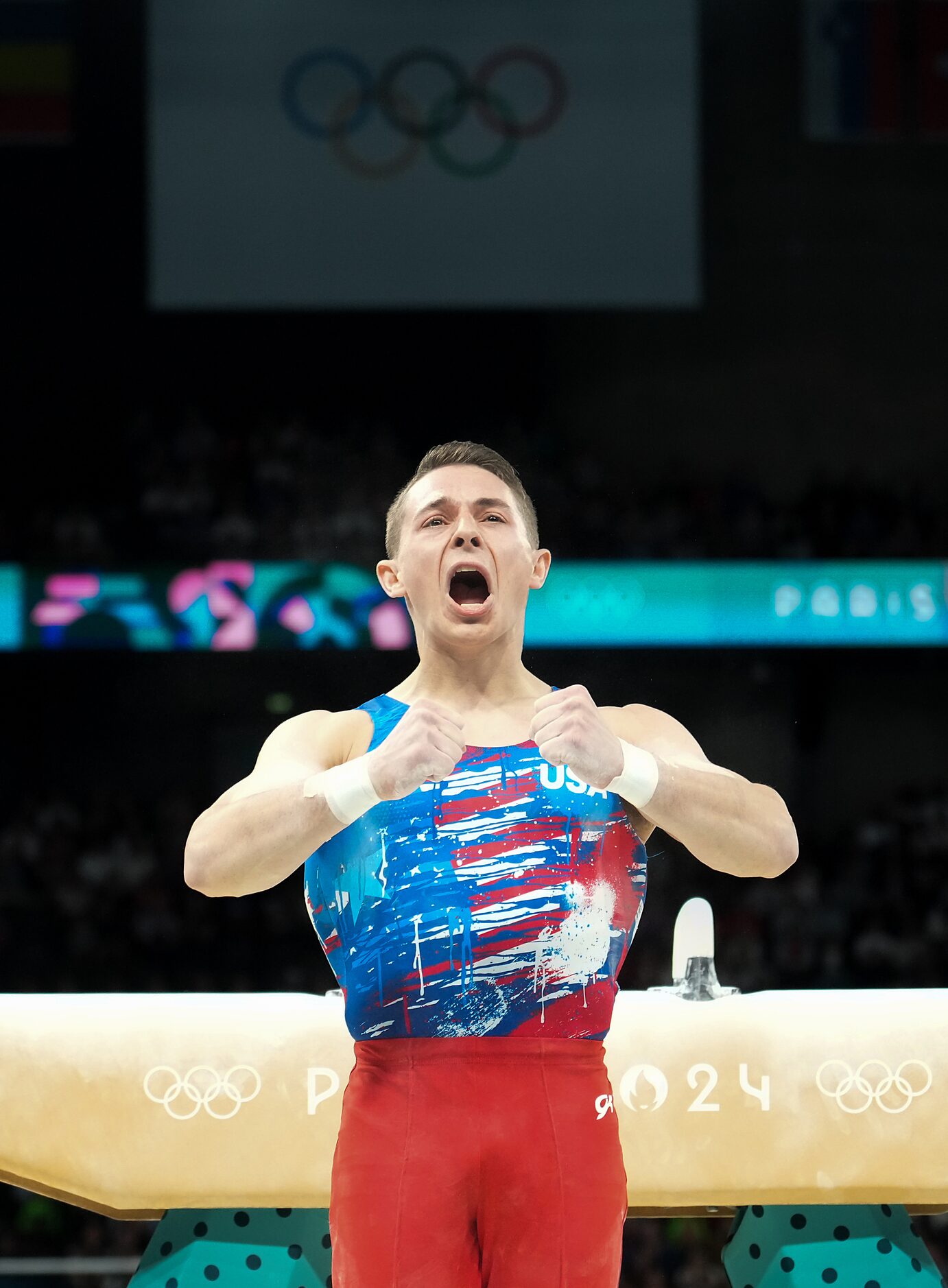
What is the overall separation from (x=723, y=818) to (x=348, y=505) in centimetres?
876

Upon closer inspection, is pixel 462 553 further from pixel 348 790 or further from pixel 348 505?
pixel 348 505

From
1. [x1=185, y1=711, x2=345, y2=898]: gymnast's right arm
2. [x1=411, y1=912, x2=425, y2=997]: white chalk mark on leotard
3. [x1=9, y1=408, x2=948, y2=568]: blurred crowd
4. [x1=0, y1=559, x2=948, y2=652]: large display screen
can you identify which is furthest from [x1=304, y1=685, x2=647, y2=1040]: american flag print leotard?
[x1=9, y1=408, x2=948, y2=568]: blurred crowd

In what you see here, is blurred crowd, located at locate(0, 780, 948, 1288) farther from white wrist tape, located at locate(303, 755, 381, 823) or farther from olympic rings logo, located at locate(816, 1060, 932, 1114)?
white wrist tape, located at locate(303, 755, 381, 823)

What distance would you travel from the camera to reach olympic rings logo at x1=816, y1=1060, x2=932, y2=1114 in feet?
10.4

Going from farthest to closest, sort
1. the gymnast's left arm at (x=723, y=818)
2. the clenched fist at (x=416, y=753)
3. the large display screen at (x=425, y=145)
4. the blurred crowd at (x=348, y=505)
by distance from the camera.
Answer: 1. the blurred crowd at (x=348, y=505)
2. the large display screen at (x=425, y=145)
3. the gymnast's left arm at (x=723, y=818)
4. the clenched fist at (x=416, y=753)

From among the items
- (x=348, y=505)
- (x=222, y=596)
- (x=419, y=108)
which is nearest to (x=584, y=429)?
(x=348, y=505)

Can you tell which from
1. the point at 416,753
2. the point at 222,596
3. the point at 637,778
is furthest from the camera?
the point at 222,596

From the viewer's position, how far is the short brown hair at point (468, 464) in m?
2.45

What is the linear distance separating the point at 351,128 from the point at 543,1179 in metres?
9.65

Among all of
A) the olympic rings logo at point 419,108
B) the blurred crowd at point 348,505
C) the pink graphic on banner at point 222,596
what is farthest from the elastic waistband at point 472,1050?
the olympic rings logo at point 419,108

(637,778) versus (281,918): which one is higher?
(281,918)

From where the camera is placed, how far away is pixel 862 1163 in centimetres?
316

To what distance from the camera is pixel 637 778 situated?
213cm

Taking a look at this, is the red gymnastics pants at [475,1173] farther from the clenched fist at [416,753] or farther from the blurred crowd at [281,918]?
the blurred crowd at [281,918]
